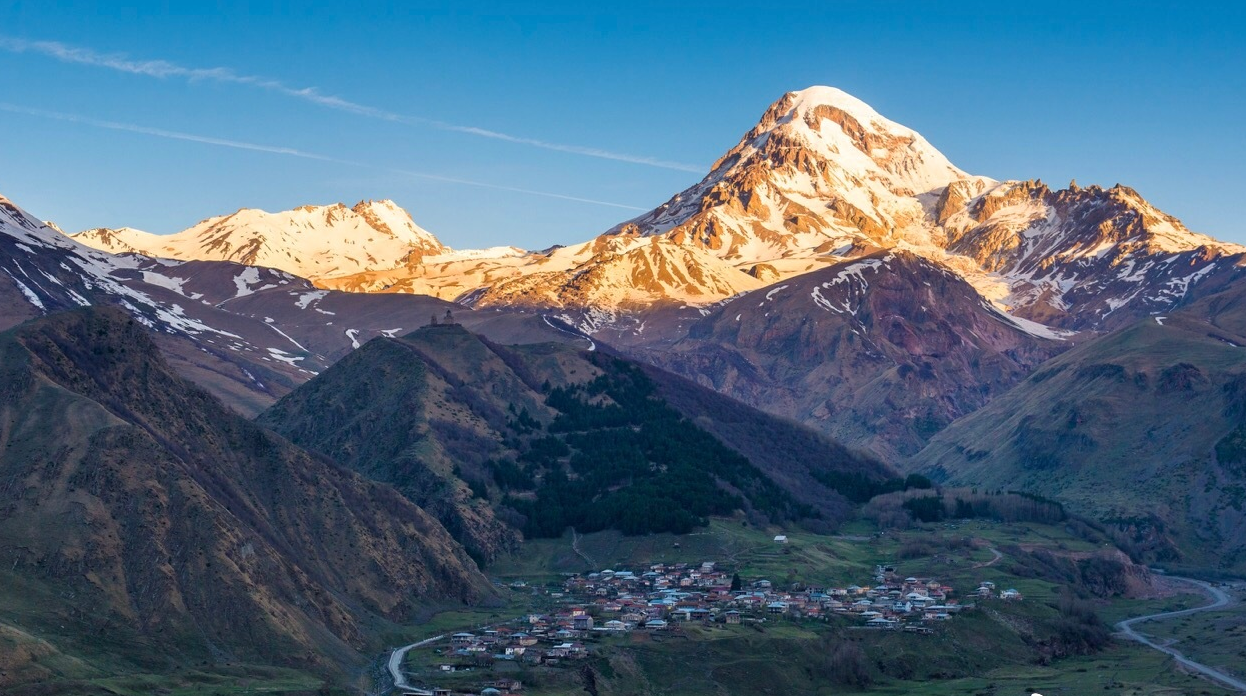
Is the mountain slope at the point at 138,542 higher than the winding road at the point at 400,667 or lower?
higher

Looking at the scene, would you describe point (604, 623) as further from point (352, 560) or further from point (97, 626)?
point (97, 626)

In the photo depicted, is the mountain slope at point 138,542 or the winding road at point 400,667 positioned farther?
the winding road at point 400,667

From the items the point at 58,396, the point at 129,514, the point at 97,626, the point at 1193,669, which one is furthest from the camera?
the point at 1193,669

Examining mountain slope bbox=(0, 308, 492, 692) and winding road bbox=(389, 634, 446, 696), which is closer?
mountain slope bbox=(0, 308, 492, 692)

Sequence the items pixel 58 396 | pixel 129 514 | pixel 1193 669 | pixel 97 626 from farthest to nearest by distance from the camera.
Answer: pixel 1193 669 → pixel 58 396 → pixel 129 514 → pixel 97 626

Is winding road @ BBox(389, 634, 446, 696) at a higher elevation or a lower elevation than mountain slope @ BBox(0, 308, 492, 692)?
lower

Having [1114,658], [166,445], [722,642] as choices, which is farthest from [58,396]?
[1114,658]

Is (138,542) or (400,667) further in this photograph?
(400,667)

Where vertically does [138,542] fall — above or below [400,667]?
above
